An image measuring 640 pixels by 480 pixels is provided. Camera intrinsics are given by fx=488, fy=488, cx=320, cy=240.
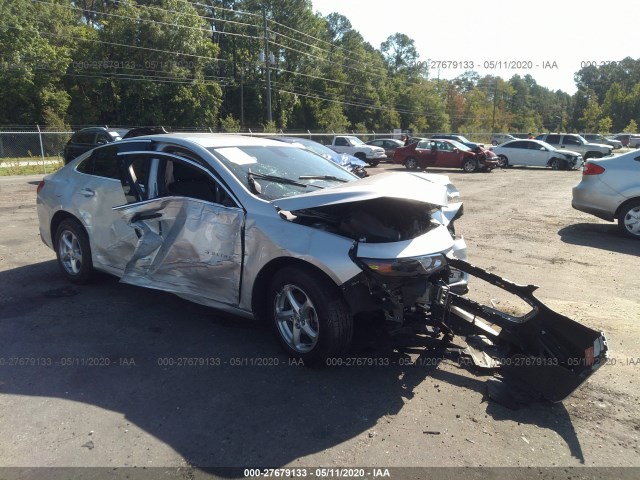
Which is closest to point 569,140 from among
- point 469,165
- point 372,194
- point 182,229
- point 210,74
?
point 469,165

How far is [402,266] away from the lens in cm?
350

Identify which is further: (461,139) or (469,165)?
(461,139)

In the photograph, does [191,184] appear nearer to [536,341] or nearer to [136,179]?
[136,179]

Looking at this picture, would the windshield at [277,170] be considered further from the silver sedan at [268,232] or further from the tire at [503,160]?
the tire at [503,160]

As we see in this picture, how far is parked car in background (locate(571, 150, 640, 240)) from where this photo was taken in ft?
28.2

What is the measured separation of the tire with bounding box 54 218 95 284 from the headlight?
11.8 feet

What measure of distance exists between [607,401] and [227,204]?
328 centimetres

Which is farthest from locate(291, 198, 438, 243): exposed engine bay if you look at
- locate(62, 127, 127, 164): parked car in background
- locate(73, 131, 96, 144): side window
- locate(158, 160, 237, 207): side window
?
locate(73, 131, 96, 144): side window

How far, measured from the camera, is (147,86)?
4109 cm

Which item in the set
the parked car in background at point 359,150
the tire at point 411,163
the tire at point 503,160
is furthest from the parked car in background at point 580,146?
the parked car in background at point 359,150

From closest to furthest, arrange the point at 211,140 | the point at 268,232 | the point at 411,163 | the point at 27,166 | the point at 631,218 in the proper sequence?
the point at 268,232 → the point at 211,140 → the point at 631,218 → the point at 27,166 → the point at 411,163

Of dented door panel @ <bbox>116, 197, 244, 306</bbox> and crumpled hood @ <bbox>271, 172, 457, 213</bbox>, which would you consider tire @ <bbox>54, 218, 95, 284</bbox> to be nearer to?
dented door panel @ <bbox>116, 197, 244, 306</bbox>

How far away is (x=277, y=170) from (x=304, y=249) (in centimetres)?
130

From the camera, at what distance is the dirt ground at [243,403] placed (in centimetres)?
286
